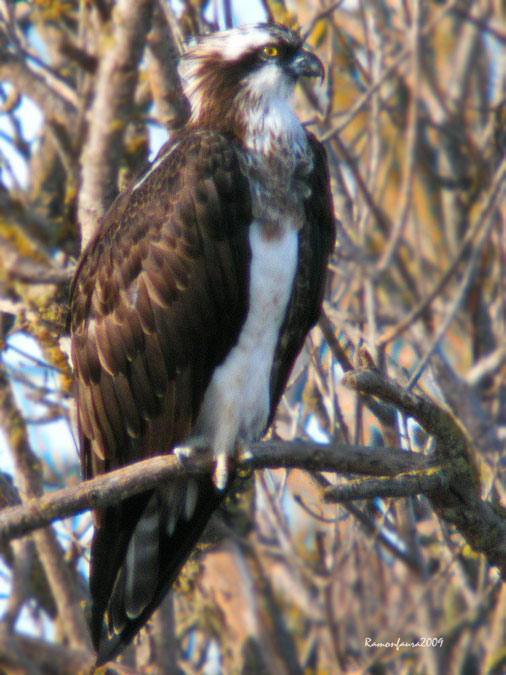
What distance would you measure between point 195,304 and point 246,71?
1.10 m

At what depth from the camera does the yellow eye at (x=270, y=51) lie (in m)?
4.14

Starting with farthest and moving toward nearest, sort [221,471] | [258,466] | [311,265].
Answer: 1. [311,265]
2. [221,471]
3. [258,466]

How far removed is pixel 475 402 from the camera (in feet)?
19.5

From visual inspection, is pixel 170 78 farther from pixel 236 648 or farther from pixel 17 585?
pixel 236 648

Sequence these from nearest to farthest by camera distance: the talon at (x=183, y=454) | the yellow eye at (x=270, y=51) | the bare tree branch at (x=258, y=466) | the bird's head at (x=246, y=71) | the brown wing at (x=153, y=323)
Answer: the bare tree branch at (x=258, y=466), the talon at (x=183, y=454), the brown wing at (x=153, y=323), the bird's head at (x=246, y=71), the yellow eye at (x=270, y=51)

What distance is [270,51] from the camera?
4.15m

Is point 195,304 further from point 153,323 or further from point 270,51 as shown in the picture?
point 270,51

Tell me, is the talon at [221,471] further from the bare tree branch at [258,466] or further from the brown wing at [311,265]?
the brown wing at [311,265]

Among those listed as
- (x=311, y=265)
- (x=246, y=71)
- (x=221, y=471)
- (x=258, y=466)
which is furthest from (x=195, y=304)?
(x=246, y=71)

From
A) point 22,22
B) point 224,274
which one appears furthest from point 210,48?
point 22,22

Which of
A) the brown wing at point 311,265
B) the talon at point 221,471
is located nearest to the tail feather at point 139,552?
the talon at point 221,471

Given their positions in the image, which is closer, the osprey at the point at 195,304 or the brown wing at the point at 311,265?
the osprey at the point at 195,304

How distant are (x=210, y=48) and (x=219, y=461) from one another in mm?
1817

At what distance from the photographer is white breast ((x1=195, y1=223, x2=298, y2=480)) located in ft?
12.4
